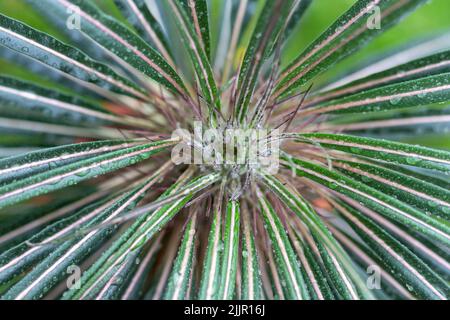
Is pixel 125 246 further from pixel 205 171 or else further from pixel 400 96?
pixel 400 96

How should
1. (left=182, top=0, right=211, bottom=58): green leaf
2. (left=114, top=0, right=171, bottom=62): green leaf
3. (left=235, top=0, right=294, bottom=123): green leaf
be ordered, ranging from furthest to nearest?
(left=114, top=0, right=171, bottom=62): green leaf
(left=182, top=0, right=211, bottom=58): green leaf
(left=235, top=0, right=294, bottom=123): green leaf

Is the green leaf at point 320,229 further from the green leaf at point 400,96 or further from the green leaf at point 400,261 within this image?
the green leaf at point 400,96

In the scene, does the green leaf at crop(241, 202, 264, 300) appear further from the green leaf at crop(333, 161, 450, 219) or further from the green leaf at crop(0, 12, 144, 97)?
the green leaf at crop(0, 12, 144, 97)


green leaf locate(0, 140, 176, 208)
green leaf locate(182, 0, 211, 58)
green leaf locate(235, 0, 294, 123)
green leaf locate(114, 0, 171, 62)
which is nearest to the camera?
green leaf locate(235, 0, 294, 123)

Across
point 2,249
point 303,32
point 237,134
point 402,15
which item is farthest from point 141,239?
point 303,32

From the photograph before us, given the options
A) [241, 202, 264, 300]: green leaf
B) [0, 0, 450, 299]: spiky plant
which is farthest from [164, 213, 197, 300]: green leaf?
[241, 202, 264, 300]: green leaf

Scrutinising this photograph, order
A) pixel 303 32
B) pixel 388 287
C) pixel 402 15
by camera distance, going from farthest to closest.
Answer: pixel 303 32 → pixel 388 287 → pixel 402 15

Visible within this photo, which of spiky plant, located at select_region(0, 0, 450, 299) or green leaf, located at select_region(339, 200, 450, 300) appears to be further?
green leaf, located at select_region(339, 200, 450, 300)
